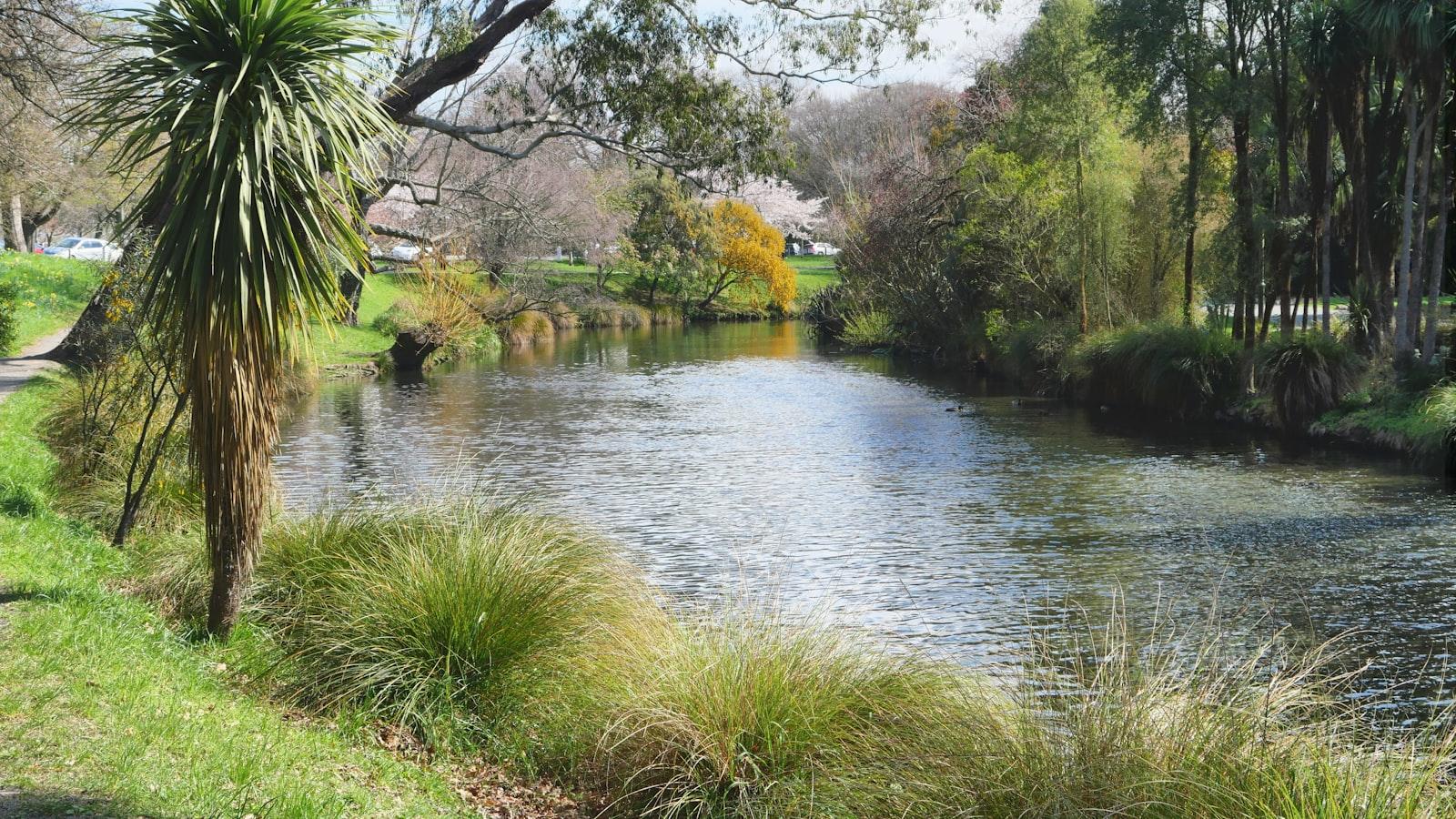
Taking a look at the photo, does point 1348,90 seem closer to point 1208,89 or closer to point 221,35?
point 1208,89

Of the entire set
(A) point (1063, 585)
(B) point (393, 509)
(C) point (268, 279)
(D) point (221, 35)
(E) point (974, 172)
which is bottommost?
(A) point (1063, 585)

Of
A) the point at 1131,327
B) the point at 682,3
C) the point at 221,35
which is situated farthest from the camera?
the point at 1131,327

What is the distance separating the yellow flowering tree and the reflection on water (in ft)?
106

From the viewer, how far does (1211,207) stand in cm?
2691

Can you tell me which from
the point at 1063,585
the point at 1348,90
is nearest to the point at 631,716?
the point at 1063,585

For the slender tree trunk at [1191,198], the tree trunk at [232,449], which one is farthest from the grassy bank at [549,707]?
the slender tree trunk at [1191,198]

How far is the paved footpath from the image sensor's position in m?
18.3

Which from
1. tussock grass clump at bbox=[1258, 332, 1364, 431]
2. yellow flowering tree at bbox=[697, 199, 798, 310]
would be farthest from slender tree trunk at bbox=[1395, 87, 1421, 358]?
yellow flowering tree at bbox=[697, 199, 798, 310]

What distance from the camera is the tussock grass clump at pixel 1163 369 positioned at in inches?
990

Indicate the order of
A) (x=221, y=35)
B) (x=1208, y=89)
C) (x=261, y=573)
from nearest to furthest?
(x=221, y=35) → (x=261, y=573) → (x=1208, y=89)

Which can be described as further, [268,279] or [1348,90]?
[1348,90]

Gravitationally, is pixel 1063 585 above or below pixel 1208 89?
below

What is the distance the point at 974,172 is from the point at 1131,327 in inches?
284

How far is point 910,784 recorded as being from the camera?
5.77 m
